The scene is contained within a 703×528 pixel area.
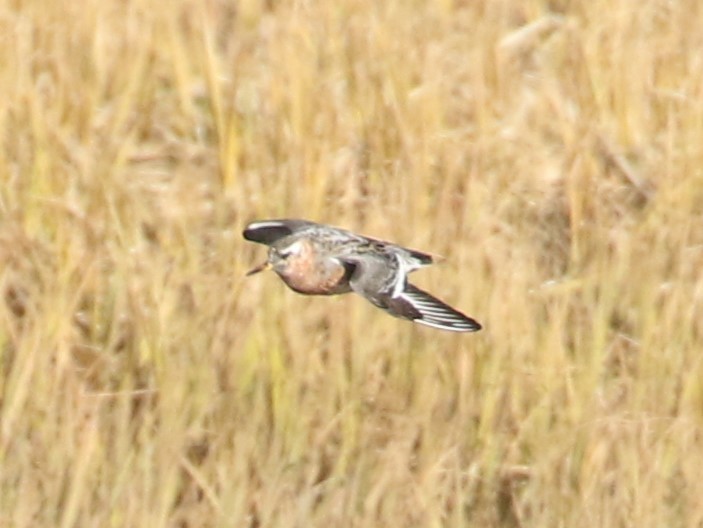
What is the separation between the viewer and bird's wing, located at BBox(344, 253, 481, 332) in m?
3.29

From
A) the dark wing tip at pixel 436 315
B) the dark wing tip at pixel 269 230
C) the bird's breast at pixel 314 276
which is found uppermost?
the dark wing tip at pixel 269 230

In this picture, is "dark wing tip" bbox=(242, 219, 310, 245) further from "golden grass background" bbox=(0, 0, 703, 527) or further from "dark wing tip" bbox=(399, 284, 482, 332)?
"dark wing tip" bbox=(399, 284, 482, 332)

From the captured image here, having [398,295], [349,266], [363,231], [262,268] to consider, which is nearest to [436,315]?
[398,295]

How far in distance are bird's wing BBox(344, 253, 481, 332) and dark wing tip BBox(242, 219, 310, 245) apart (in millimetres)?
256

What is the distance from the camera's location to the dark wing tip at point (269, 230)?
3691 millimetres

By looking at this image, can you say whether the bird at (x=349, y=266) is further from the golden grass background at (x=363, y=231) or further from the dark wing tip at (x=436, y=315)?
the golden grass background at (x=363, y=231)

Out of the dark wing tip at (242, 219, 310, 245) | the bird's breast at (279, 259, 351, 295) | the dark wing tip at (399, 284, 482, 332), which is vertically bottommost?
the dark wing tip at (399, 284, 482, 332)

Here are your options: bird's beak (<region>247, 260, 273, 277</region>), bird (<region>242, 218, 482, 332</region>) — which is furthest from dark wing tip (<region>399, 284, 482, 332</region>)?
bird's beak (<region>247, 260, 273, 277</region>)

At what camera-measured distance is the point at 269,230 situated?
146 inches

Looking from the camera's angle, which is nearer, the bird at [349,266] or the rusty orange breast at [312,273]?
the bird at [349,266]

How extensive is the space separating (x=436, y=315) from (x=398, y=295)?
7 centimetres

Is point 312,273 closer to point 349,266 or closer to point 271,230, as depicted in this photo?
point 349,266

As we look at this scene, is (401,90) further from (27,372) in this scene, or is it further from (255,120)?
(27,372)

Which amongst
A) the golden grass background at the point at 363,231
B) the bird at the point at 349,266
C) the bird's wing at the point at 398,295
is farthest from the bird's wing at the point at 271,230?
the bird's wing at the point at 398,295
